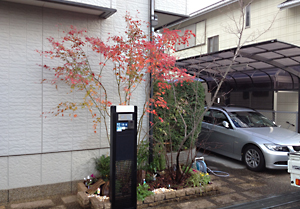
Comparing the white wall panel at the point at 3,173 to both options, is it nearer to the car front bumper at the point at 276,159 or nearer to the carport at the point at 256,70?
the carport at the point at 256,70

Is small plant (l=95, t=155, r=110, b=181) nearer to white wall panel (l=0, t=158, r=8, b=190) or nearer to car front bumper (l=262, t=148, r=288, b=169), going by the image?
white wall panel (l=0, t=158, r=8, b=190)

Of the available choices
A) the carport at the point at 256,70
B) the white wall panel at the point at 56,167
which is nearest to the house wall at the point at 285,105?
the carport at the point at 256,70

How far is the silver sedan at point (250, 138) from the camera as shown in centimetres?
633

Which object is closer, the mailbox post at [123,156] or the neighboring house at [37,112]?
the mailbox post at [123,156]

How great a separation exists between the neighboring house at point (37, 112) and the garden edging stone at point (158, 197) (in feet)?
2.01

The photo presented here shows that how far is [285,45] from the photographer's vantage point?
24.3 ft


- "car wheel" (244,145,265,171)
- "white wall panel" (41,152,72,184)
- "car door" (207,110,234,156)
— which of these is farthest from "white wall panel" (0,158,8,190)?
"car wheel" (244,145,265,171)

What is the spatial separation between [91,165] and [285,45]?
6.24 m

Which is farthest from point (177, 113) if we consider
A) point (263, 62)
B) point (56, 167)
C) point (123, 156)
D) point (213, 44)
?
point (213, 44)

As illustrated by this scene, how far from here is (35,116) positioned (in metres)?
4.76

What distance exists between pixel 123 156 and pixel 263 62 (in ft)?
25.2

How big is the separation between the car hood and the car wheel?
386 mm

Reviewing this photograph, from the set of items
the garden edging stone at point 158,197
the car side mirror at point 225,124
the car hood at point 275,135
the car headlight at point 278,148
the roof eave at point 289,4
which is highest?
the roof eave at point 289,4

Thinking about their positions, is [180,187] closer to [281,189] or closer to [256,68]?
[281,189]
